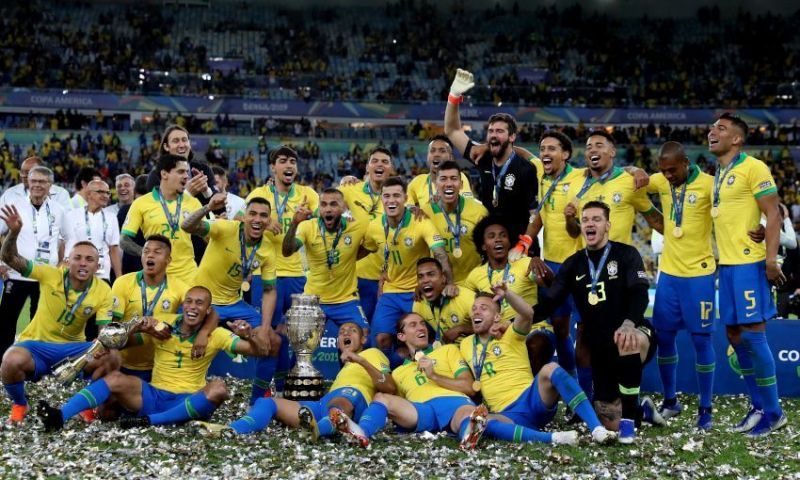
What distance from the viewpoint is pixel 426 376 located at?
26.5ft

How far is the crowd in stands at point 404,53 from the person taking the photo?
42.9 metres

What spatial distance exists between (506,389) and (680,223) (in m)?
2.27

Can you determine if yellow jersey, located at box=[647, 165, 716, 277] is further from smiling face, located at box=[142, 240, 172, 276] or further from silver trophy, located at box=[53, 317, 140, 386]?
silver trophy, located at box=[53, 317, 140, 386]

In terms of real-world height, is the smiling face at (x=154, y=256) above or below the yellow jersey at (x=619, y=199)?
below

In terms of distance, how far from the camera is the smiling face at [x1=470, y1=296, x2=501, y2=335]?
805 cm

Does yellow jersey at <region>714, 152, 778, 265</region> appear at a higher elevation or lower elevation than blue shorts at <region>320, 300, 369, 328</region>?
higher

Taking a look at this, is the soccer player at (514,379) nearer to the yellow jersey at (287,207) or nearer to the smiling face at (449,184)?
the smiling face at (449,184)

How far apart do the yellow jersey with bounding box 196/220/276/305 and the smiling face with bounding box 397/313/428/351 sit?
1453mm

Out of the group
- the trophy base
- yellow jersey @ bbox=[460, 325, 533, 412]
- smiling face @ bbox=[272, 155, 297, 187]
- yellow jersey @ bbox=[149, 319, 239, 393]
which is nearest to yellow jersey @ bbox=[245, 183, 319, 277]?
smiling face @ bbox=[272, 155, 297, 187]

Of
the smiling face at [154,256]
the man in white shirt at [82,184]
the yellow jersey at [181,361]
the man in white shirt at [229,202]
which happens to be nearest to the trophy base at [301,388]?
the yellow jersey at [181,361]

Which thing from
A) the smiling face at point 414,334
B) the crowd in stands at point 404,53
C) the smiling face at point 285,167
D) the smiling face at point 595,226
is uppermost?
the crowd in stands at point 404,53

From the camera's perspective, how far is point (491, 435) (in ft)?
24.8

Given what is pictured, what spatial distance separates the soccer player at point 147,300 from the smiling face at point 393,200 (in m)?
2.19

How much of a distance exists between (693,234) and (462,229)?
91.7 inches
